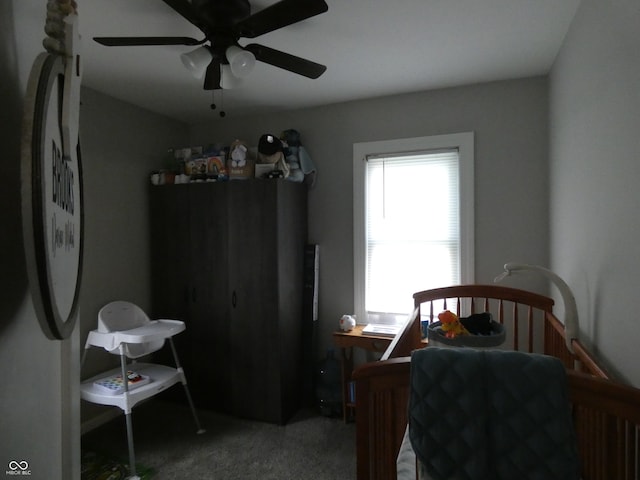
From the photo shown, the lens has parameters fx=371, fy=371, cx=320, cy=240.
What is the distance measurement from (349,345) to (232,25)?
2.16m

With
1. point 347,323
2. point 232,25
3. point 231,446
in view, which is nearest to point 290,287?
point 347,323

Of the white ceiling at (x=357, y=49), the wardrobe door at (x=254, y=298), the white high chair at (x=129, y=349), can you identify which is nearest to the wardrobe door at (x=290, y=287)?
the wardrobe door at (x=254, y=298)

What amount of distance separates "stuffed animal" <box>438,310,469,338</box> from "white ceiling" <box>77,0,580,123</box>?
1.45 meters

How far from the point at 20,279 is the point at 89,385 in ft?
7.56

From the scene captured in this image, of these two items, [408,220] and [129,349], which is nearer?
[129,349]

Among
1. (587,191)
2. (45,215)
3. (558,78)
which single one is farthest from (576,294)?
(45,215)

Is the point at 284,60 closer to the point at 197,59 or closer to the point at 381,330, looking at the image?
the point at 197,59

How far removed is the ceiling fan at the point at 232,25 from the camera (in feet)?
4.58

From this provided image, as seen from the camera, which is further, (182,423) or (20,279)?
(182,423)

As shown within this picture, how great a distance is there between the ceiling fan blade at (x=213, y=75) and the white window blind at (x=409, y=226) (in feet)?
4.76

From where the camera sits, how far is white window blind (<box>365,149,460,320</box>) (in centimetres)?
279

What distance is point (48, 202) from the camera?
18.2 inches

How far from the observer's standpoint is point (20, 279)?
517 mm

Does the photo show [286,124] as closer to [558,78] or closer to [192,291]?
[192,291]
